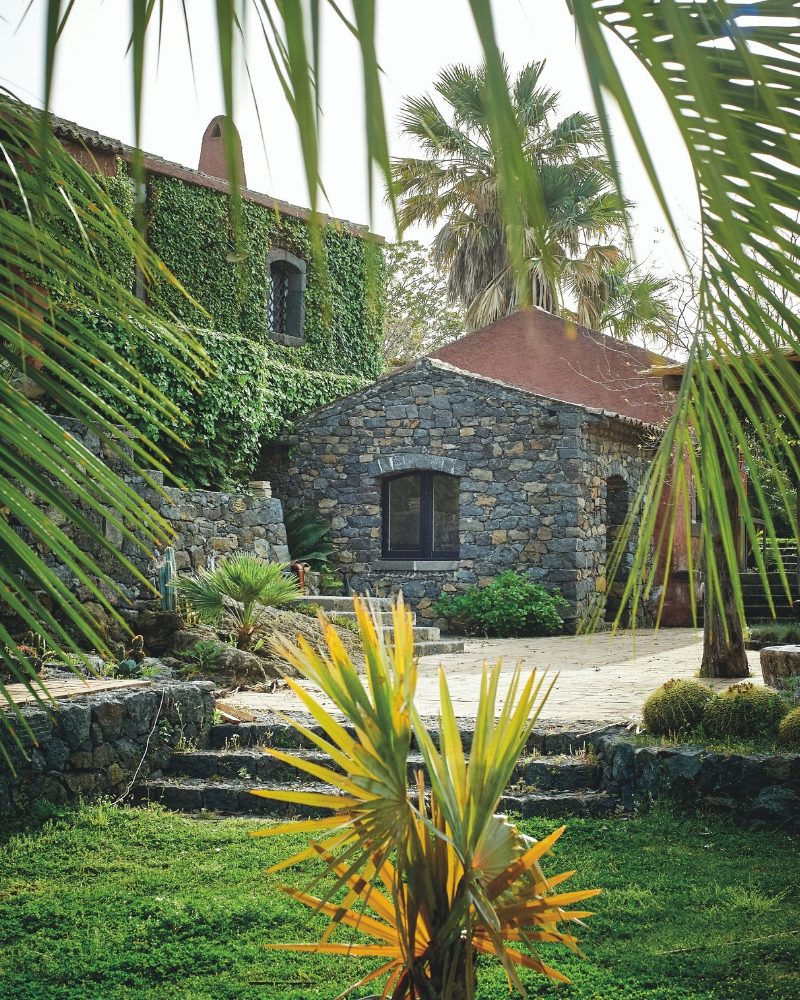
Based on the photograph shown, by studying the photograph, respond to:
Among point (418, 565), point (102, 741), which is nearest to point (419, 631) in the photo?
point (418, 565)

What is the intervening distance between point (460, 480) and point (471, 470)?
225mm

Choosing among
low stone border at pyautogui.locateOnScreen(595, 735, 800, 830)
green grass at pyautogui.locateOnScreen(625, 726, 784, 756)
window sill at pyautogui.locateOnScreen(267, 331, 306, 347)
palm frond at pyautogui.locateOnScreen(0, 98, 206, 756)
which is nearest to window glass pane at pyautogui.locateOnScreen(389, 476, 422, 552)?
window sill at pyautogui.locateOnScreen(267, 331, 306, 347)

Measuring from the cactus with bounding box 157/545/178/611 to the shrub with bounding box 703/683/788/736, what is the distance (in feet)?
15.9

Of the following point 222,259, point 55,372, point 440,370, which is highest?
point 222,259

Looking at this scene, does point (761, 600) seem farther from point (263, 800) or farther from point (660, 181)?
point (660, 181)

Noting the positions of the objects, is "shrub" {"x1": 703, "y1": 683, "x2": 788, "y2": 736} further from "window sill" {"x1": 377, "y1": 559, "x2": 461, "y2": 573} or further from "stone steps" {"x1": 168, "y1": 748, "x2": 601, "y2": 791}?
"window sill" {"x1": 377, "y1": 559, "x2": 461, "y2": 573}

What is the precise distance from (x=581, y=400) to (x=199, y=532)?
763cm

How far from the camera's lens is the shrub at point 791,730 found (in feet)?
18.2

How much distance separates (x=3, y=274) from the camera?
1404mm

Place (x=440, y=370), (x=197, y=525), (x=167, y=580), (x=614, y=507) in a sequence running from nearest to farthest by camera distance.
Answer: (x=167, y=580) → (x=197, y=525) → (x=440, y=370) → (x=614, y=507)

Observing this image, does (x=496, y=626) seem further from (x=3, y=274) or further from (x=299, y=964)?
(x=3, y=274)

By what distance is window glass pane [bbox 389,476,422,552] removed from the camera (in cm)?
1476

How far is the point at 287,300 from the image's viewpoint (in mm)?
16547

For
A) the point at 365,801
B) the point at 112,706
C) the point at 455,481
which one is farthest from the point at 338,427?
the point at 365,801
